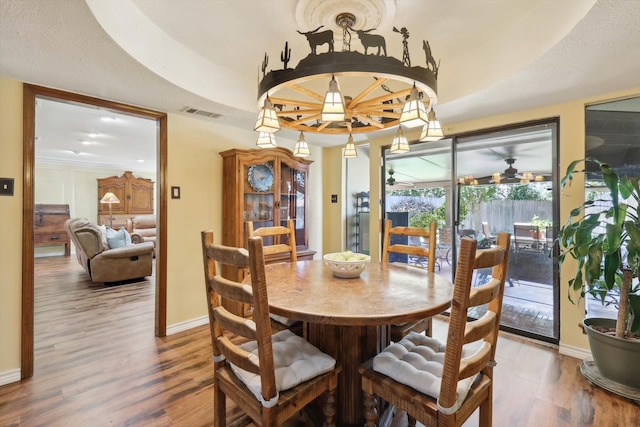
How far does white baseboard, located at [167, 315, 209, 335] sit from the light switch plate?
5.36 ft

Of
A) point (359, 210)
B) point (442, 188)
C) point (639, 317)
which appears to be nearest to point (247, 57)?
point (442, 188)

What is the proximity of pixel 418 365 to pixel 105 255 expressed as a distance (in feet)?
15.7

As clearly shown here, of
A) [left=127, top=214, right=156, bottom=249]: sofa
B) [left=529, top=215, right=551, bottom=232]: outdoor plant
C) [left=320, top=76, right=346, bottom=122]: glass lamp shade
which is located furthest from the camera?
[left=127, top=214, right=156, bottom=249]: sofa

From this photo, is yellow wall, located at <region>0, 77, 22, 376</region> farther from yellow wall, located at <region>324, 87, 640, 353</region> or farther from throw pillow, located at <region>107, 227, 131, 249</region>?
yellow wall, located at <region>324, 87, 640, 353</region>

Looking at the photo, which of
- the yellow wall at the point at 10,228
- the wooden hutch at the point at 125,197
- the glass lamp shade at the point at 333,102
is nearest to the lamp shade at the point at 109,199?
the wooden hutch at the point at 125,197

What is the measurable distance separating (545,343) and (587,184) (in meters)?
1.43

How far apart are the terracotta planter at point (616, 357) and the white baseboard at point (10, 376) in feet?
13.4

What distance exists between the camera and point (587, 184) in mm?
2451

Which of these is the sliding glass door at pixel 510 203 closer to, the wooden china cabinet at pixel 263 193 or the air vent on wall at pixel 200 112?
the wooden china cabinet at pixel 263 193

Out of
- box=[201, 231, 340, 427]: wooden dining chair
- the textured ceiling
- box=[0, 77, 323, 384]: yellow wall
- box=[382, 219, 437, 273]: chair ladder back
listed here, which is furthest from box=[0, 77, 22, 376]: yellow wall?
box=[382, 219, 437, 273]: chair ladder back

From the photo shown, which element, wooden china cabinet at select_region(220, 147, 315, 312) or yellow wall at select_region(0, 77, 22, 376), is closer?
yellow wall at select_region(0, 77, 22, 376)

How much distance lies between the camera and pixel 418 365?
130 centimetres

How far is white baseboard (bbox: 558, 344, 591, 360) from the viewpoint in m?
2.40

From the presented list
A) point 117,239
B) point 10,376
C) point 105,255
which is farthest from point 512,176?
point 117,239
